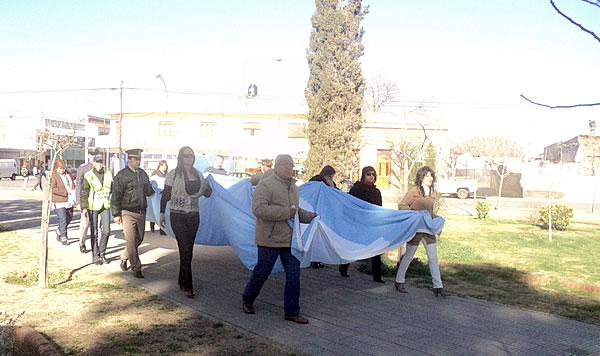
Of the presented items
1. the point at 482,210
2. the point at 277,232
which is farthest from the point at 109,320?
the point at 482,210

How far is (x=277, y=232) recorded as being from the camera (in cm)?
680

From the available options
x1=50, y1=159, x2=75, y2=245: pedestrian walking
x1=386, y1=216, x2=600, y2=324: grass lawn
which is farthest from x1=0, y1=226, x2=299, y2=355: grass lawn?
→ x1=386, y1=216, x2=600, y2=324: grass lawn

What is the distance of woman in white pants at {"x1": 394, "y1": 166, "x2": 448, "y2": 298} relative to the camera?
833 cm

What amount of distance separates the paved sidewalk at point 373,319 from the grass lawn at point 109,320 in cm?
Answer: 33

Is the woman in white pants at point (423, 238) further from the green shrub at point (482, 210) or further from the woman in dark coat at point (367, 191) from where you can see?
the green shrub at point (482, 210)

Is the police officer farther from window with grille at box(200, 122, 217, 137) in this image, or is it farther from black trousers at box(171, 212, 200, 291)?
window with grille at box(200, 122, 217, 137)

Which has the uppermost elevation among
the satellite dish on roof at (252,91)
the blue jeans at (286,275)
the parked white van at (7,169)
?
the satellite dish on roof at (252,91)

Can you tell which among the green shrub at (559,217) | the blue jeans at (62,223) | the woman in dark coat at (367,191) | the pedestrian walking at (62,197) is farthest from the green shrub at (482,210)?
the blue jeans at (62,223)

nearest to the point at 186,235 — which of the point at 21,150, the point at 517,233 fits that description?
the point at 517,233

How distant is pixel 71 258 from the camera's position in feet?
35.2

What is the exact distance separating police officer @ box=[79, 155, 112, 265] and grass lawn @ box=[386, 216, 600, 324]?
5.00 m

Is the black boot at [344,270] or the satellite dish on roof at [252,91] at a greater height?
the satellite dish on roof at [252,91]

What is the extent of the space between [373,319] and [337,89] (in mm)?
20347

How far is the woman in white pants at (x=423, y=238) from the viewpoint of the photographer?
27.3 feet
